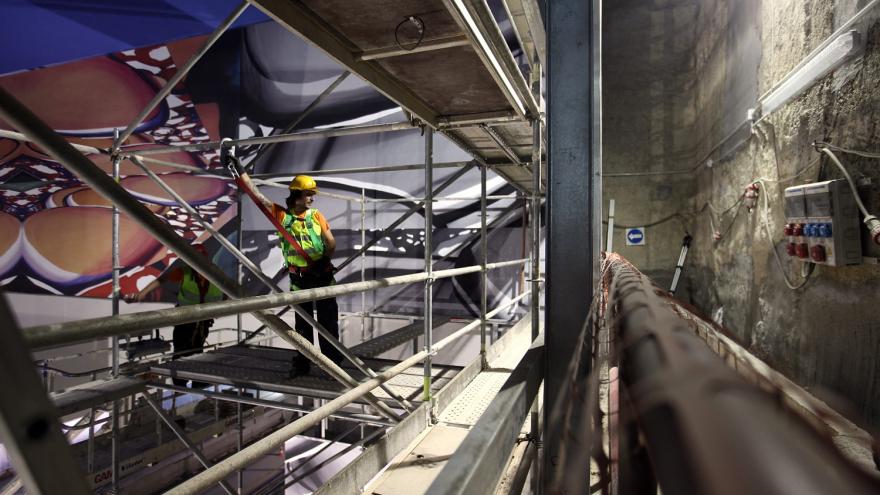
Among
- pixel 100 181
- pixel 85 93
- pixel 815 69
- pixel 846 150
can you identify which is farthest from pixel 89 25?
pixel 846 150

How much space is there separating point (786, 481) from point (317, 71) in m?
9.99

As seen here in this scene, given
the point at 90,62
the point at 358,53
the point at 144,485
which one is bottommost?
the point at 144,485

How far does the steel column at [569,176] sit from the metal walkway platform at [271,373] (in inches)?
78.9

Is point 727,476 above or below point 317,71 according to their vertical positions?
below

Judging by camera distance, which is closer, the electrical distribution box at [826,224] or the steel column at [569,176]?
the steel column at [569,176]

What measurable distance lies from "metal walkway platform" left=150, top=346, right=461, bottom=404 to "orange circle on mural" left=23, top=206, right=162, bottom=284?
632 centimetres

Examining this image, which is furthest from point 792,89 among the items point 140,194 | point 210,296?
point 140,194

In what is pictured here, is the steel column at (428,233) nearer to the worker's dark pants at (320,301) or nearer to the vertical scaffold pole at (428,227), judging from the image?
the vertical scaffold pole at (428,227)

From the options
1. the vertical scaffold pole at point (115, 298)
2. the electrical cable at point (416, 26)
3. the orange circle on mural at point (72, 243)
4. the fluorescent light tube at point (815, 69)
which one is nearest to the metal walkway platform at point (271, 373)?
the vertical scaffold pole at point (115, 298)

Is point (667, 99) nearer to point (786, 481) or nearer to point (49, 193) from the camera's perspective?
point (786, 481)

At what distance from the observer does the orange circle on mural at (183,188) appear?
30.1 feet

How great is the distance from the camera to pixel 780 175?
14.1 feet

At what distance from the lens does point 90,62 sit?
28.0 ft

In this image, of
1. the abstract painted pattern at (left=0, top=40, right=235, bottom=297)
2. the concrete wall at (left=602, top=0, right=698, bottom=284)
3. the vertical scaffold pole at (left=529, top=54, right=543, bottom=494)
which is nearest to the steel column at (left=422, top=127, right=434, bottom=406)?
the vertical scaffold pole at (left=529, top=54, right=543, bottom=494)
